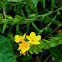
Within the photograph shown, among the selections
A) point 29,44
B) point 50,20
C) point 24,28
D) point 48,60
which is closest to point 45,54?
point 48,60

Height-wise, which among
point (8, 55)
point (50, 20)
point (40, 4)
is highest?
point (40, 4)

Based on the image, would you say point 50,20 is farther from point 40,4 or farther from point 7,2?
point 7,2

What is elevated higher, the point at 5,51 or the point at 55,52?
the point at 5,51

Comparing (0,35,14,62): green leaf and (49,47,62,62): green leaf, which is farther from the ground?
(0,35,14,62): green leaf

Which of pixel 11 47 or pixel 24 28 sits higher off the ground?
pixel 24 28

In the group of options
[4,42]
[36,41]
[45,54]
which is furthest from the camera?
[45,54]

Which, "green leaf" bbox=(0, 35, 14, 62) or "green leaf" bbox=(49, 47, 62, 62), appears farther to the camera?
"green leaf" bbox=(49, 47, 62, 62)

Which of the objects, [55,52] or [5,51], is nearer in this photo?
[5,51]

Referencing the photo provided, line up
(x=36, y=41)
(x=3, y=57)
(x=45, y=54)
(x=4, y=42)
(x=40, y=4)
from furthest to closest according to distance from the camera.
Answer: (x=45, y=54), (x=40, y=4), (x=4, y=42), (x=3, y=57), (x=36, y=41)
